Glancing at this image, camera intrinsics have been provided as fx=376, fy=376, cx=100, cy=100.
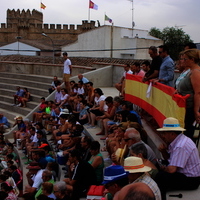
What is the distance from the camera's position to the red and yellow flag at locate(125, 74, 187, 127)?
17.5ft

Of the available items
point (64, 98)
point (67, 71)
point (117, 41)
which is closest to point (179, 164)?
point (64, 98)

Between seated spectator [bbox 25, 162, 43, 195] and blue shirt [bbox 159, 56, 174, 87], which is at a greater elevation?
blue shirt [bbox 159, 56, 174, 87]

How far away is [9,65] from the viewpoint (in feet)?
77.0

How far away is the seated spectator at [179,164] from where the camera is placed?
4.44 m

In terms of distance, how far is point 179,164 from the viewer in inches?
175

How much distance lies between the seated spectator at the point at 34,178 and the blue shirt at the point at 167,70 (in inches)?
127

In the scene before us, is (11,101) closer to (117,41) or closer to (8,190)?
(8,190)

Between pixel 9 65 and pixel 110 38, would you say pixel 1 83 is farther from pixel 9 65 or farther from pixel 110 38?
pixel 110 38

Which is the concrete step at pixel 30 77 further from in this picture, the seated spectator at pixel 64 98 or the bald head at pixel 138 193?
the bald head at pixel 138 193

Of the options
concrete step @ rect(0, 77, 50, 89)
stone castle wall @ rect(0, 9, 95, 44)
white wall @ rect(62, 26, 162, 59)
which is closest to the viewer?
concrete step @ rect(0, 77, 50, 89)

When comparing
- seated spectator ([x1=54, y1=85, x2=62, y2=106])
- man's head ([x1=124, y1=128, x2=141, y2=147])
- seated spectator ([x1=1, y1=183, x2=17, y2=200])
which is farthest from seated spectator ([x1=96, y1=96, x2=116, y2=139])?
seated spectator ([x1=54, y1=85, x2=62, y2=106])

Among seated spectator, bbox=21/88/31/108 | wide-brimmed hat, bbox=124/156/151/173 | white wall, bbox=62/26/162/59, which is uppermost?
white wall, bbox=62/26/162/59

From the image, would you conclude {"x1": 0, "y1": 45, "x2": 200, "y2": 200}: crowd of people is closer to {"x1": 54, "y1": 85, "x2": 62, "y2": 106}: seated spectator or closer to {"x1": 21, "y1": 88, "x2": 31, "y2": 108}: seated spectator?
{"x1": 54, "y1": 85, "x2": 62, "y2": 106}: seated spectator

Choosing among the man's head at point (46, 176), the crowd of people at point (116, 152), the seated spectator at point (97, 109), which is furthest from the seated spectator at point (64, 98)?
the man's head at point (46, 176)
